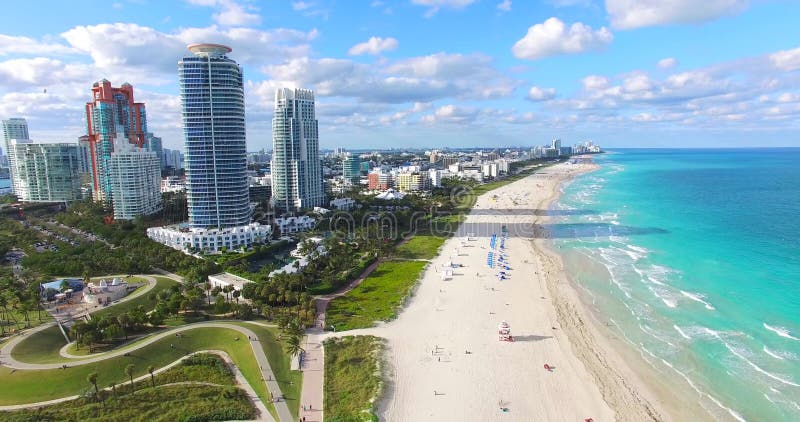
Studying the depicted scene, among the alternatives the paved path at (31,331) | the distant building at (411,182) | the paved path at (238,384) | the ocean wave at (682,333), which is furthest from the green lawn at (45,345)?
Answer: the distant building at (411,182)

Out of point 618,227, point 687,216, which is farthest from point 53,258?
point 687,216

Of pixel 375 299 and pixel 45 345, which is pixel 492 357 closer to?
pixel 375 299

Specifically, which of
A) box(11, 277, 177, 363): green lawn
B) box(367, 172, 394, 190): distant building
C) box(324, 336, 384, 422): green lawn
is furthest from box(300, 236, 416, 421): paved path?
box(367, 172, 394, 190): distant building

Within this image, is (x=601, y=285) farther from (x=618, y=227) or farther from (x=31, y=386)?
(x=31, y=386)

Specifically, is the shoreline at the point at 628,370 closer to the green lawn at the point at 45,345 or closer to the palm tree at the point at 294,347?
the palm tree at the point at 294,347

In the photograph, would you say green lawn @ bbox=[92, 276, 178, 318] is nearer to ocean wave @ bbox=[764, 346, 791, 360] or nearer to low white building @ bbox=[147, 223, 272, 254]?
low white building @ bbox=[147, 223, 272, 254]

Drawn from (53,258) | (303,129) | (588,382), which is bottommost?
(588,382)
